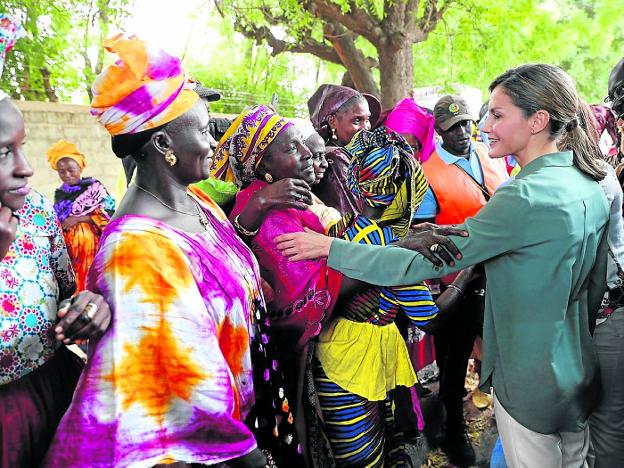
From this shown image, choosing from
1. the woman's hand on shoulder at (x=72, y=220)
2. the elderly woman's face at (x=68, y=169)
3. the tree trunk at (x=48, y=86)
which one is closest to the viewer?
the woman's hand on shoulder at (x=72, y=220)

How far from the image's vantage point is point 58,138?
884 cm

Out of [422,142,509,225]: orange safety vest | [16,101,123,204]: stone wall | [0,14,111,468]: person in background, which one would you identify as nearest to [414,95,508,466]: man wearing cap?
[422,142,509,225]: orange safety vest

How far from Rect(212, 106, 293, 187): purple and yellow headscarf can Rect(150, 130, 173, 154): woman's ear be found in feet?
2.31

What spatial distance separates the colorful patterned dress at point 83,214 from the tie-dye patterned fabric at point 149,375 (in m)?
3.42

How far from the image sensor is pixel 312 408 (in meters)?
2.23

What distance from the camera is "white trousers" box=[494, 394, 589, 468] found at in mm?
1843

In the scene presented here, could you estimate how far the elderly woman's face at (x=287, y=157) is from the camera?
2.25 meters

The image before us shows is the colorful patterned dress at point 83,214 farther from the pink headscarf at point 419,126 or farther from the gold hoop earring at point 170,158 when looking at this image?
the gold hoop earring at point 170,158

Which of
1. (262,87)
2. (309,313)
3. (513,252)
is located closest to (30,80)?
(262,87)

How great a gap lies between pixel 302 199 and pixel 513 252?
85cm

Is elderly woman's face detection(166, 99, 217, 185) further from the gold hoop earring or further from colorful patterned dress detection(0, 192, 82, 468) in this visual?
colorful patterned dress detection(0, 192, 82, 468)

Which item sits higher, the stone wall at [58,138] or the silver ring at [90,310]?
the silver ring at [90,310]

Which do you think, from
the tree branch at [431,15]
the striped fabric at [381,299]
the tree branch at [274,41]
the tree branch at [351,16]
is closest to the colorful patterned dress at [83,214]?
the striped fabric at [381,299]

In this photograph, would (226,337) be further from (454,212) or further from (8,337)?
(454,212)
